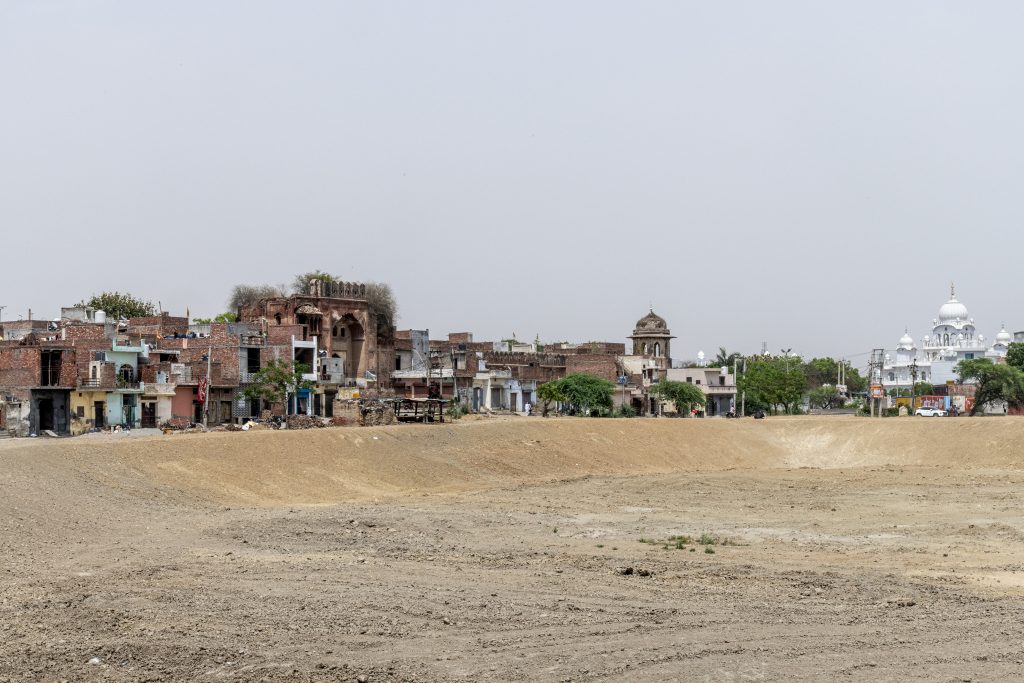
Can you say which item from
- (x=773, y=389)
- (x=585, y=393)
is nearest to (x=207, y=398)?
(x=585, y=393)

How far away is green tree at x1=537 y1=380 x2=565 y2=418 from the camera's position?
299 ft

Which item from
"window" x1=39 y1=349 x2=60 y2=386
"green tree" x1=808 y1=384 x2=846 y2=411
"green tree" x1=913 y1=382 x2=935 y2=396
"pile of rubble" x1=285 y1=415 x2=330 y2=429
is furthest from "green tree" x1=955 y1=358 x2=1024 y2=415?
"window" x1=39 y1=349 x2=60 y2=386

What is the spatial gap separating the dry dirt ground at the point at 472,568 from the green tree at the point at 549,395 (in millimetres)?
34373

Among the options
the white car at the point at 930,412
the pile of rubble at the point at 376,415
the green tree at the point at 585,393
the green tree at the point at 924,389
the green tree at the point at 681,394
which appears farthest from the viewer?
the green tree at the point at 924,389

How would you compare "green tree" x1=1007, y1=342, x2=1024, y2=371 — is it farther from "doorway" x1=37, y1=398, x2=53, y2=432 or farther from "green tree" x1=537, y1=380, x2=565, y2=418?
"doorway" x1=37, y1=398, x2=53, y2=432

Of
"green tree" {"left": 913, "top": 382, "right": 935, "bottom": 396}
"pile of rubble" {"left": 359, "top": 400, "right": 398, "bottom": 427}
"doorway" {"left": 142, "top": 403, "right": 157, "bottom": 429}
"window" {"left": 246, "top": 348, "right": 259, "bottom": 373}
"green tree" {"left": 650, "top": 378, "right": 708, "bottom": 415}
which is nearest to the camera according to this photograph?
"pile of rubble" {"left": 359, "top": 400, "right": 398, "bottom": 427}

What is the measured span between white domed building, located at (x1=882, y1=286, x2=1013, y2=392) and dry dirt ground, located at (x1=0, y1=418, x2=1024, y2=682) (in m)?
80.1

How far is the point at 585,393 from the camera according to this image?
90.9 meters

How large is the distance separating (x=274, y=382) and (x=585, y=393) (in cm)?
2668

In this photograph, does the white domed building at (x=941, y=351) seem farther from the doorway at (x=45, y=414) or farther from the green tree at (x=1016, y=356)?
the doorway at (x=45, y=414)

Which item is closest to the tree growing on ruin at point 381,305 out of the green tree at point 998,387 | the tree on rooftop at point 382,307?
the tree on rooftop at point 382,307

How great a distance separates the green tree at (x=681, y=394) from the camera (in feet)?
331

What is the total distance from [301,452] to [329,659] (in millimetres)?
31171

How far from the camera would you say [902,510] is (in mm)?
41312
